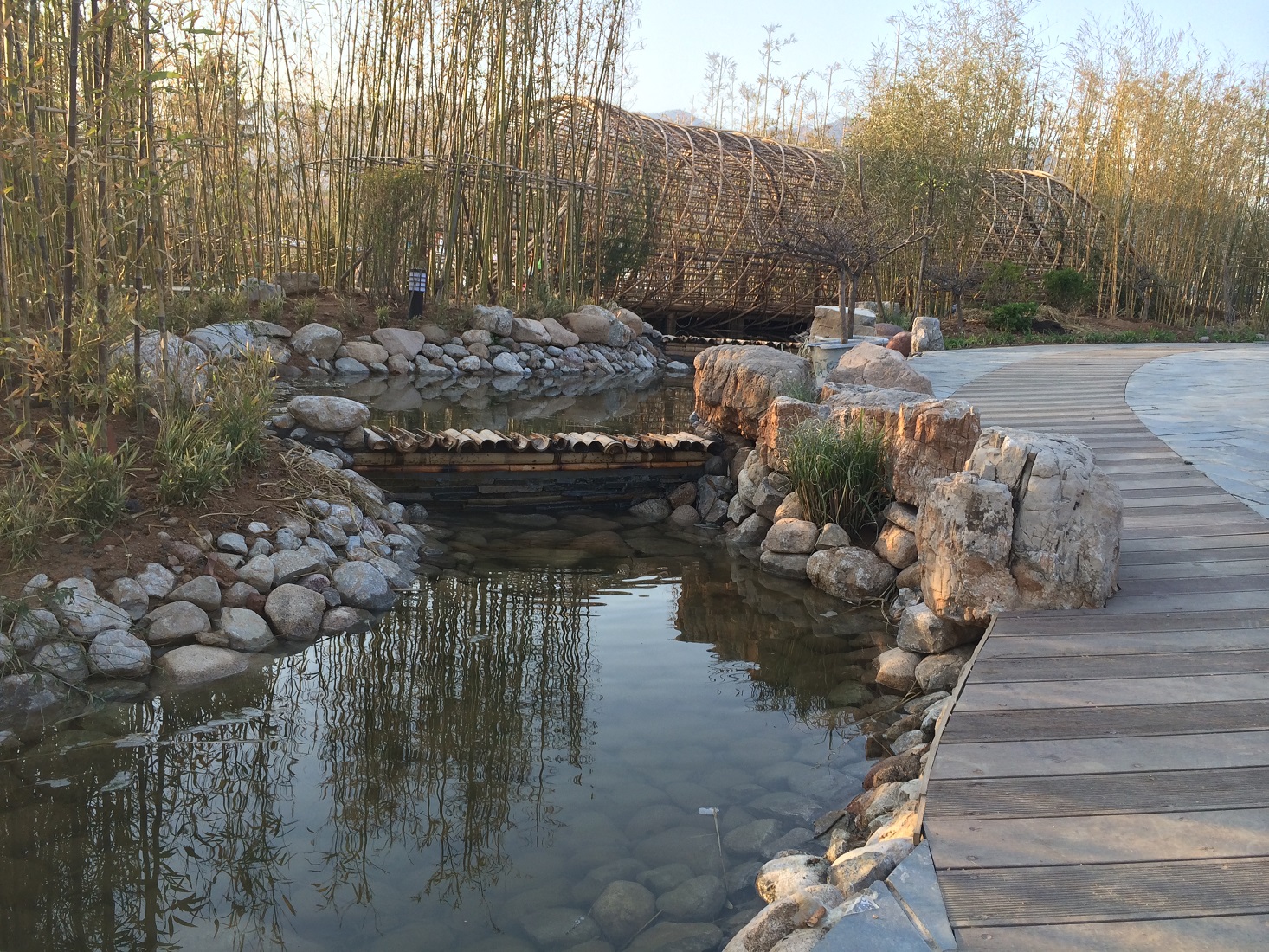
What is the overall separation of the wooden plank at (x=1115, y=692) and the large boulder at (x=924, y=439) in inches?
74.2

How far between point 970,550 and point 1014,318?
10337mm

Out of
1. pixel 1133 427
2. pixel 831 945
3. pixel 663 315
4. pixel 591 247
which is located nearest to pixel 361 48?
pixel 591 247

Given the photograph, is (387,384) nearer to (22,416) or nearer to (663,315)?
(22,416)

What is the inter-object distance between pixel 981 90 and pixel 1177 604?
13947 millimetres

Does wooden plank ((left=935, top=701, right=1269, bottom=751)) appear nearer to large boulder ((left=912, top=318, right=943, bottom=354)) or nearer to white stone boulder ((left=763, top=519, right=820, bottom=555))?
white stone boulder ((left=763, top=519, right=820, bottom=555))

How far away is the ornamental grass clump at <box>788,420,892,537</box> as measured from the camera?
216 inches

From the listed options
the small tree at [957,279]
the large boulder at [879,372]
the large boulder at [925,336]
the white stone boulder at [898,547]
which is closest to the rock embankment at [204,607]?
the white stone boulder at [898,547]

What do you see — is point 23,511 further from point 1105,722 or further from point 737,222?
point 737,222

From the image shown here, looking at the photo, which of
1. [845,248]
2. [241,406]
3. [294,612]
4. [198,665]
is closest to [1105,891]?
[198,665]

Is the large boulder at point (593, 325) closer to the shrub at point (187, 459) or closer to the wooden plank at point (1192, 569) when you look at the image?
the shrub at point (187, 459)

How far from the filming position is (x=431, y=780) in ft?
10.8

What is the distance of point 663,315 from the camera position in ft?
55.1

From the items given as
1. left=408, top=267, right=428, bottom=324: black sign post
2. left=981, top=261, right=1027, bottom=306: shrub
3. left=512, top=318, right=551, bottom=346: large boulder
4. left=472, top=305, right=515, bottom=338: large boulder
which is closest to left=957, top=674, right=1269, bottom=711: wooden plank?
left=408, top=267, right=428, bottom=324: black sign post

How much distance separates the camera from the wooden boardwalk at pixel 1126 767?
73.9 inches
